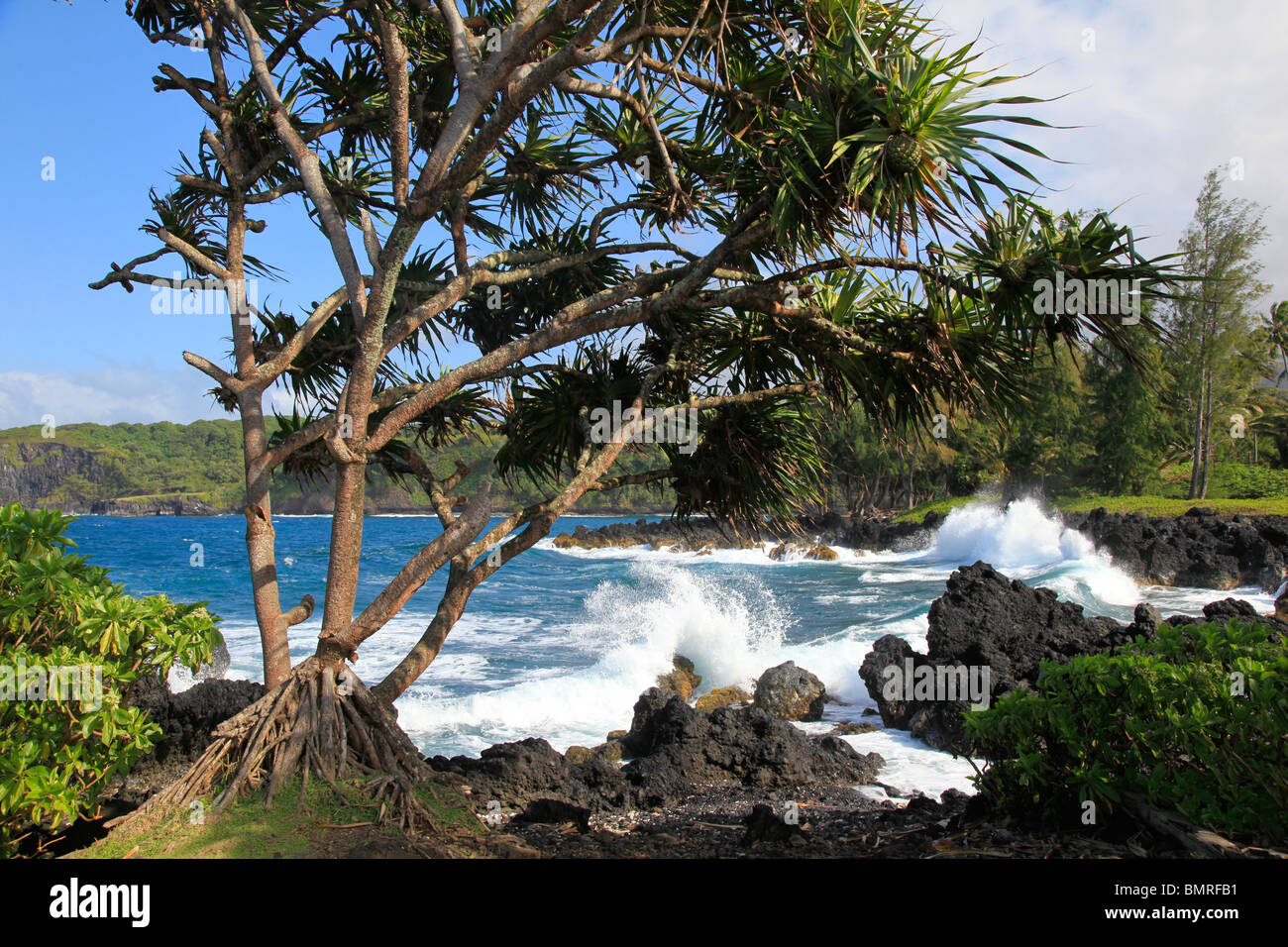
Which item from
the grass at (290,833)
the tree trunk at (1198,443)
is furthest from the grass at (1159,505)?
the grass at (290,833)

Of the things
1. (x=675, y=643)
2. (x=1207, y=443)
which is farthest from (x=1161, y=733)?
(x=1207, y=443)

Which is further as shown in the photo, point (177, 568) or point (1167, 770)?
point (177, 568)

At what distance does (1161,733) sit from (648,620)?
15325 mm

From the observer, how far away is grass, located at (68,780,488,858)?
301 cm

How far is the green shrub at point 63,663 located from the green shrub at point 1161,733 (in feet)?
12.5

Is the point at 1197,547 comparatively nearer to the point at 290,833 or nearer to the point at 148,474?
the point at 290,833

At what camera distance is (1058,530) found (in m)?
34.2

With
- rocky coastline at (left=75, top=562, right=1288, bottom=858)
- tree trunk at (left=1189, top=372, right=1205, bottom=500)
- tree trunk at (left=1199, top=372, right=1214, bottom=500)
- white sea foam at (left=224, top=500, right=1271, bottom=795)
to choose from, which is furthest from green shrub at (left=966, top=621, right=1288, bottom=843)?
tree trunk at (left=1199, top=372, right=1214, bottom=500)

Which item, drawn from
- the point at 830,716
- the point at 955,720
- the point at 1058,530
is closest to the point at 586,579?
the point at 1058,530

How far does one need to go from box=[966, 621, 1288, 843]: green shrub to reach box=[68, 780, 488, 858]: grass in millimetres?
2421

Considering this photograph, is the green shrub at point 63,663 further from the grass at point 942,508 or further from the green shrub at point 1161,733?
the grass at point 942,508

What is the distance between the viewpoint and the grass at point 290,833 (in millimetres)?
3012

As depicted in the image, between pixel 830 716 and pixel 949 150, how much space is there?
9336mm

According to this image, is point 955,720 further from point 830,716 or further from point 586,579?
point 586,579
